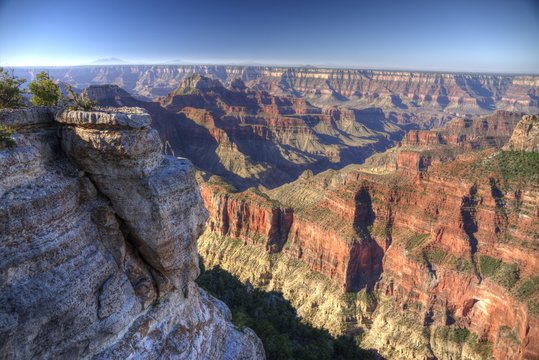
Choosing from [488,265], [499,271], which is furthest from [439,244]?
[499,271]

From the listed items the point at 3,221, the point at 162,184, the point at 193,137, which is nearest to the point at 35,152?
the point at 3,221

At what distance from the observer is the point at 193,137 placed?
181500 mm

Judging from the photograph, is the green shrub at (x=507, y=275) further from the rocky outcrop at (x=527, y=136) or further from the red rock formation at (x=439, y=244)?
the rocky outcrop at (x=527, y=136)

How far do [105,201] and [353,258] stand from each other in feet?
166

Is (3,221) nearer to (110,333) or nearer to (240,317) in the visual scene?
(110,333)

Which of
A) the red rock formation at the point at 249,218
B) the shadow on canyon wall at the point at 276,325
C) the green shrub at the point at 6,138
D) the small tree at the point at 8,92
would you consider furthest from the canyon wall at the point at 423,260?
the green shrub at the point at 6,138

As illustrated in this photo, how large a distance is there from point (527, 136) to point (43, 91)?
8442cm

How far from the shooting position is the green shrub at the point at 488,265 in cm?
5425

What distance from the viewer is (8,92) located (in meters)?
22.3

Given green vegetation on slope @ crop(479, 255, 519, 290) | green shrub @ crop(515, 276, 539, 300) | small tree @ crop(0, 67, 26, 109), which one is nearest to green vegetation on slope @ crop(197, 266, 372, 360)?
green vegetation on slope @ crop(479, 255, 519, 290)

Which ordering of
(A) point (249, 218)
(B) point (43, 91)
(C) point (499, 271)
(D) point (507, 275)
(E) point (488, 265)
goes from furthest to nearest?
(A) point (249, 218) → (E) point (488, 265) → (C) point (499, 271) → (D) point (507, 275) → (B) point (43, 91)

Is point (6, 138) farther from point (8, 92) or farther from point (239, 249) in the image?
point (239, 249)

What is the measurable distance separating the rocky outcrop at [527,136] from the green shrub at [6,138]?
8072cm

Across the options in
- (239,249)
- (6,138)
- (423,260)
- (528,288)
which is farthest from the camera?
(239,249)
